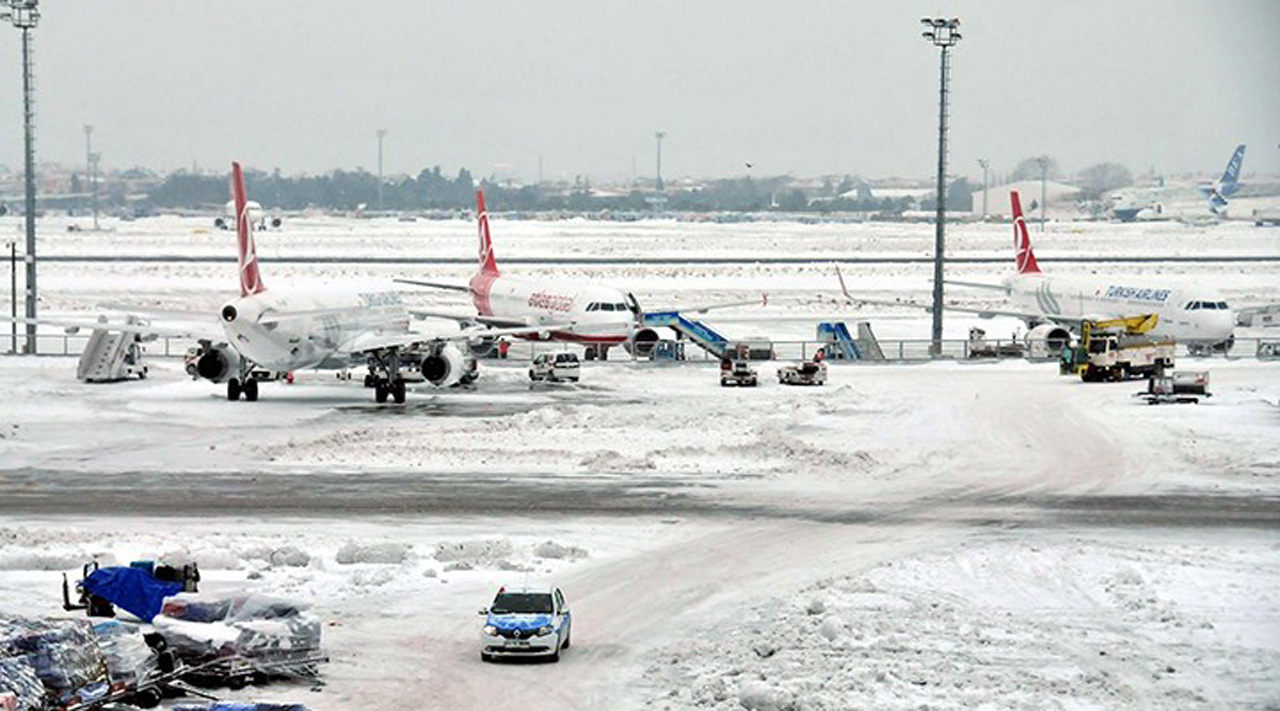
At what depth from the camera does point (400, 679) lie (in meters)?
30.5

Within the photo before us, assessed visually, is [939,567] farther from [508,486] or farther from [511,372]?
[511,372]

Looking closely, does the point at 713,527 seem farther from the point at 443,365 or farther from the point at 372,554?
the point at 443,365

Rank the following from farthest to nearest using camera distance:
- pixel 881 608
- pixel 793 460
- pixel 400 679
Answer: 1. pixel 793 460
2. pixel 881 608
3. pixel 400 679

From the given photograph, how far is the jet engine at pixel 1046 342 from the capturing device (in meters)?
96.1

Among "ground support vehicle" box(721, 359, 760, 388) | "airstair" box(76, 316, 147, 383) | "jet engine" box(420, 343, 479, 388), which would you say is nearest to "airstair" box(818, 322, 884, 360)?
"ground support vehicle" box(721, 359, 760, 388)

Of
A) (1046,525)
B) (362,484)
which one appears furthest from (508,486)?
(1046,525)

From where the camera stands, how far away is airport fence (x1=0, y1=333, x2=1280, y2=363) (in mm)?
94625

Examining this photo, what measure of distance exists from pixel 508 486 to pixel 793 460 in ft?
32.8

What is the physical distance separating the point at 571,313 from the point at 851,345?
14934 mm

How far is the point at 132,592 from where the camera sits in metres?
34.8

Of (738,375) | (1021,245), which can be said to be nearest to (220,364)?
(738,375)

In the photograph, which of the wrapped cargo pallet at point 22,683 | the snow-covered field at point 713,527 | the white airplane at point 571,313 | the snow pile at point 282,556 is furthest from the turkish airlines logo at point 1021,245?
the wrapped cargo pallet at point 22,683

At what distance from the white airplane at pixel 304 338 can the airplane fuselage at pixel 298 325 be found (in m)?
0.04

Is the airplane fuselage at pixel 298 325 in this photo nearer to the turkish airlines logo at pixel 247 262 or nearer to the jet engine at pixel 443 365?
the turkish airlines logo at pixel 247 262
